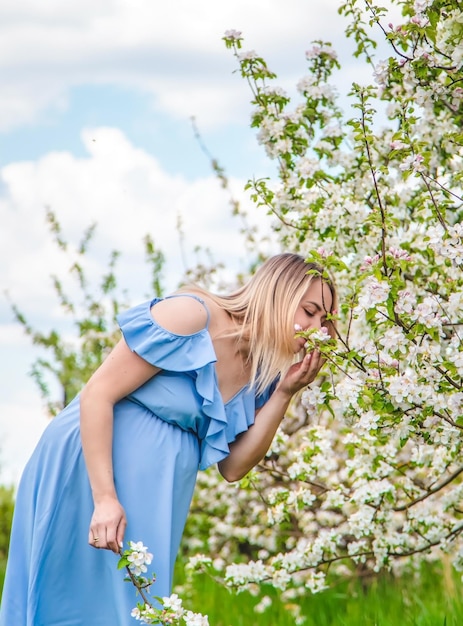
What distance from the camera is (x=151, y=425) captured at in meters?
2.62

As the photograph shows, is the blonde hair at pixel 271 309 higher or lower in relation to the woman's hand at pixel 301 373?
higher

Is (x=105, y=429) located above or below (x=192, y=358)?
below

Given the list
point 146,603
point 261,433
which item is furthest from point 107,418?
point 261,433

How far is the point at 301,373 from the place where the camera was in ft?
9.21

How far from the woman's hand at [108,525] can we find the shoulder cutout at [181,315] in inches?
20.6

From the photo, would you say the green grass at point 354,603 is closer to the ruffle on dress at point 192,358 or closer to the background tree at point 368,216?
the background tree at point 368,216

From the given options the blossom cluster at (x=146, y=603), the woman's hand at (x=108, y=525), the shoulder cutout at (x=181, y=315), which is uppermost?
the shoulder cutout at (x=181, y=315)

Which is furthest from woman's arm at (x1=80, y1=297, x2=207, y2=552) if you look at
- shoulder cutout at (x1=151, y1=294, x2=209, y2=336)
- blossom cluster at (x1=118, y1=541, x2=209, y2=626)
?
blossom cluster at (x1=118, y1=541, x2=209, y2=626)

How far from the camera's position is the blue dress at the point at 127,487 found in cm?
256

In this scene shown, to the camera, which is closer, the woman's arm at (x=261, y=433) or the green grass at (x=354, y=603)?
the woman's arm at (x=261, y=433)

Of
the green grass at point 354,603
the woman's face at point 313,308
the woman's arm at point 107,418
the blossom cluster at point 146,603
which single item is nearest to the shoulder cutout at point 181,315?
the woman's arm at point 107,418

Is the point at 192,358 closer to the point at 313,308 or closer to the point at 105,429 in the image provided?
the point at 105,429

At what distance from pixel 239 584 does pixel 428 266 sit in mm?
1541

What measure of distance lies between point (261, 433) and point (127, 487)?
21.1 inches
